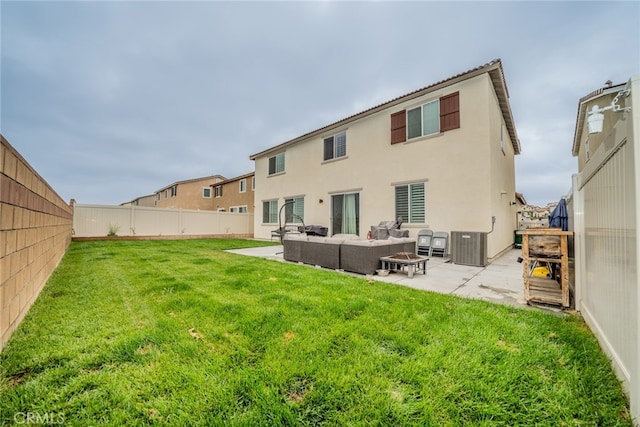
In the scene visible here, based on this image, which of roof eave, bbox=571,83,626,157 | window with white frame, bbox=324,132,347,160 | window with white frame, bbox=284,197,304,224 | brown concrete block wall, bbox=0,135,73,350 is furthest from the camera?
window with white frame, bbox=284,197,304,224

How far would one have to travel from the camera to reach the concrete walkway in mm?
3875

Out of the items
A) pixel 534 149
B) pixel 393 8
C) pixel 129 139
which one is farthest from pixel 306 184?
pixel 129 139

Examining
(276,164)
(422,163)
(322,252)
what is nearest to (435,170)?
(422,163)

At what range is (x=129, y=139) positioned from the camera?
22219 millimetres

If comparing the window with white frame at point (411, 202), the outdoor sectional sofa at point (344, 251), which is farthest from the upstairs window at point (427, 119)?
the outdoor sectional sofa at point (344, 251)

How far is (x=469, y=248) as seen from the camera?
263 inches

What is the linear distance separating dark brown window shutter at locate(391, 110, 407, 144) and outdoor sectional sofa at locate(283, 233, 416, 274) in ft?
13.9

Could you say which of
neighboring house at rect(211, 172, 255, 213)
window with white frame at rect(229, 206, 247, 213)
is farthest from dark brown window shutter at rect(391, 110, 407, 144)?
window with white frame at rect(229, 206, 247, 213)

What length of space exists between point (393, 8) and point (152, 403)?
1024cm

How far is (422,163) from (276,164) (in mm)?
8720

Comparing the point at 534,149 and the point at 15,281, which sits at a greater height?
the point at 534,149

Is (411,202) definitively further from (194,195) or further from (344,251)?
(194,195)

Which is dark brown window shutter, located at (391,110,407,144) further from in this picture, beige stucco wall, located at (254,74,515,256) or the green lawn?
the green lawn

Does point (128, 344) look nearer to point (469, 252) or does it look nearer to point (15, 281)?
point (15, 281)
